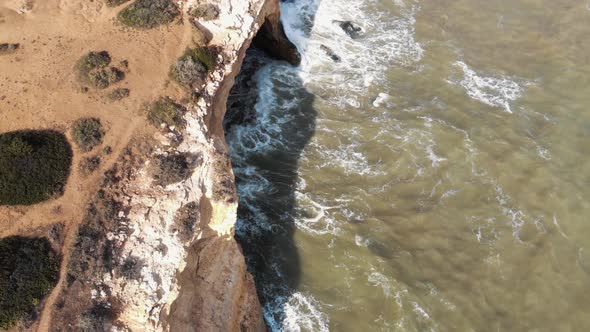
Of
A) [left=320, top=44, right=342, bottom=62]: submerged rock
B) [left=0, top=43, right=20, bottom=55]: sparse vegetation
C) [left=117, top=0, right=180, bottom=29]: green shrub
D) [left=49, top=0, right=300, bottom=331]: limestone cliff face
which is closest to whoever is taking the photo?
[left=49, top=0, right=300, bottom=331]: limestone cliff face

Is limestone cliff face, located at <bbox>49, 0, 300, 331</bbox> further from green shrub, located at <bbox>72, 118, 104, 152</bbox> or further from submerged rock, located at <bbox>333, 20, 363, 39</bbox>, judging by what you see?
submerged rock, located at <bbox>333, 20, 363, 39</bbox>

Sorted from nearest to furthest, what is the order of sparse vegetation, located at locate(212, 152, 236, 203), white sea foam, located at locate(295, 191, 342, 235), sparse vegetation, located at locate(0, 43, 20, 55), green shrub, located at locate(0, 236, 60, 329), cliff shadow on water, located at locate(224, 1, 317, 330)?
green shrub, located at locate(0, 236, 60, 329)
sparse vegetation, located at locate(212, 152, 236, 203)
sparse vegetation, located at locate(0, 43, 20, 55)
cliff shadow on water, located at locate(224, 1, 317, 330)
white sea foam, located at locate(295, 191, 342, 235)

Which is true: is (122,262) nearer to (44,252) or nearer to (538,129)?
(44,252)

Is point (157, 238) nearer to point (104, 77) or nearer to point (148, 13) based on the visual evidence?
point (104, 77)

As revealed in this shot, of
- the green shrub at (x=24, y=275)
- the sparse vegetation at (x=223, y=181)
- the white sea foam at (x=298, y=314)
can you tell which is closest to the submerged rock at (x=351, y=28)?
the sparse vegetation at (x=223, y=181)

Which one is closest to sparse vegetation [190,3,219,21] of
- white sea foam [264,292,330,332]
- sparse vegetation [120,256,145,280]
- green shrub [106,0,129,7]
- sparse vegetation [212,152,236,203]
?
green shrub [106,0,129,7]

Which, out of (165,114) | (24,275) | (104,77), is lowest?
(24,275)

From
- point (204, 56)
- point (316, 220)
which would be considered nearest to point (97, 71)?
point (204, 56)
